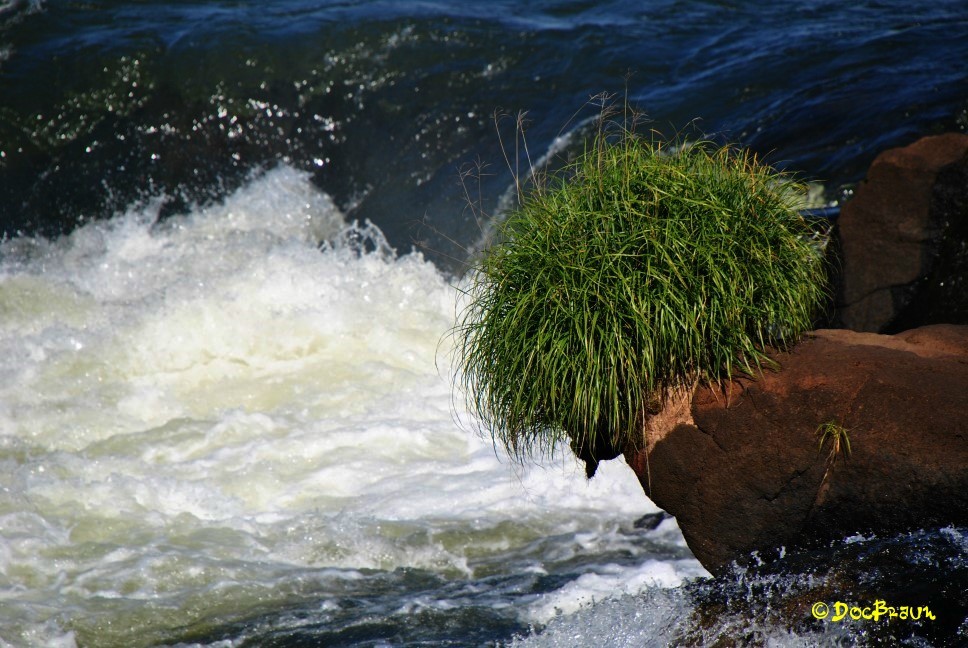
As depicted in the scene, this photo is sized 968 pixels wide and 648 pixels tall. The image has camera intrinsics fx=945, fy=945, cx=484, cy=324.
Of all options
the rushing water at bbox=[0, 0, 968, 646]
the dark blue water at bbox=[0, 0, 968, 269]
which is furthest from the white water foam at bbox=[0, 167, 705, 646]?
the dark blue water at bbox=[0, 0, 968, 269]

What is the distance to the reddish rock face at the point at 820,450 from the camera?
11.0 feet

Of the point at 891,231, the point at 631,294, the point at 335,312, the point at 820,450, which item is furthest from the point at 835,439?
the point at 335,312

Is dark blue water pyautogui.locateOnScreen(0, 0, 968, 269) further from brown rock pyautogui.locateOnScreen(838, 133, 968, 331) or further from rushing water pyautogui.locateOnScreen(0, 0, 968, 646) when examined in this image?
brown rock pyautogui.locateOnScreen(838, 133, 968, 331)

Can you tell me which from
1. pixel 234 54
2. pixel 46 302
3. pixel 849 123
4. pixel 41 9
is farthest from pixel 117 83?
pixel 849 123

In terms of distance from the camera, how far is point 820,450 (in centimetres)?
350

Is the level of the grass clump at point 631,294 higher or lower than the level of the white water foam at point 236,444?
higher

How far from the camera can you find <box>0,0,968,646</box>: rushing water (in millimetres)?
4691

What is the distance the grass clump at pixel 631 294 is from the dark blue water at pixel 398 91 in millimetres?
4821

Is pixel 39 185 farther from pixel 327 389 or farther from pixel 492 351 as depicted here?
pixel 492 351

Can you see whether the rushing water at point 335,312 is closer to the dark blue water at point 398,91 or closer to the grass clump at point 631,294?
the dark blue water at point 398,91

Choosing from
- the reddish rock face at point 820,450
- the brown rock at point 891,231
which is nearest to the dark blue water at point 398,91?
the brown rock at point 891,231

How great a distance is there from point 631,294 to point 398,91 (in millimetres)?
7591

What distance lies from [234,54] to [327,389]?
18.4 feet
